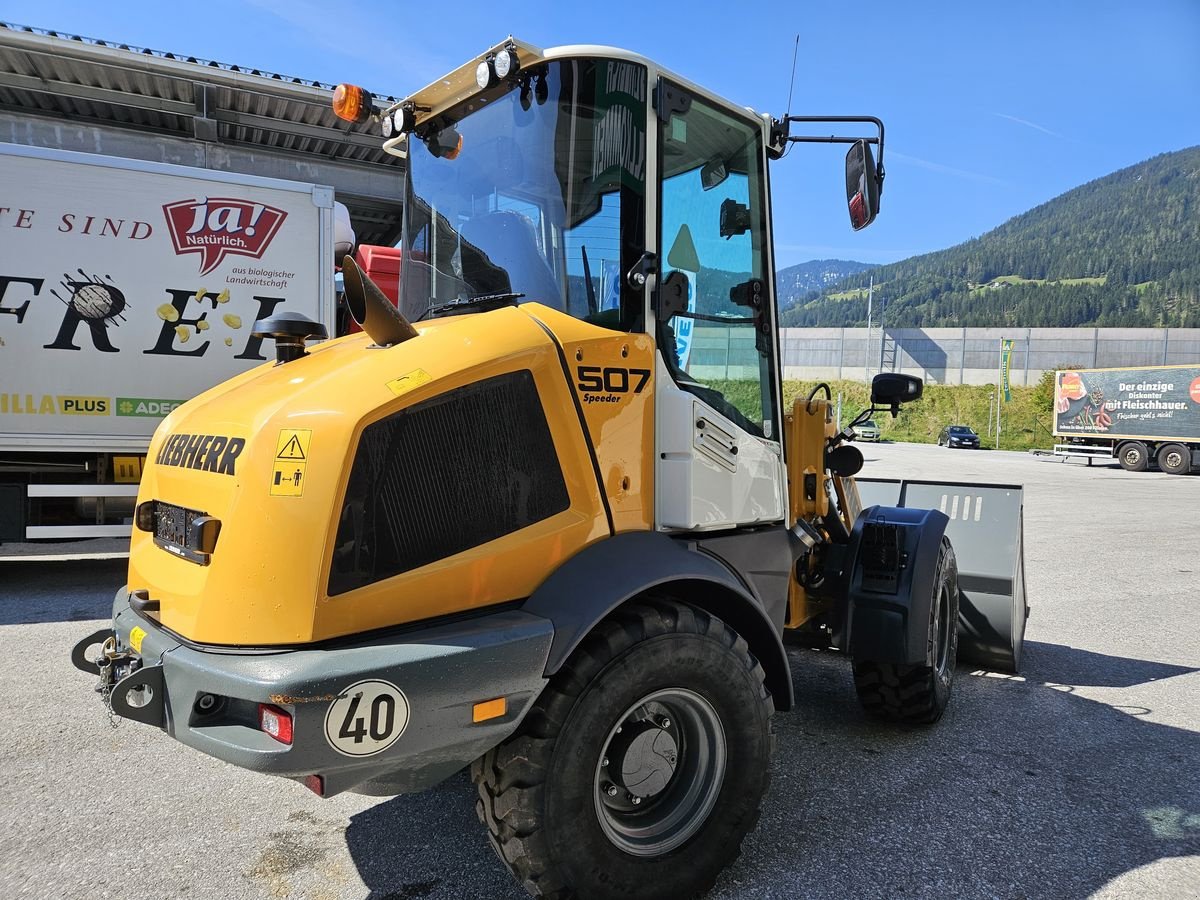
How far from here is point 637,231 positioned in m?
2.65

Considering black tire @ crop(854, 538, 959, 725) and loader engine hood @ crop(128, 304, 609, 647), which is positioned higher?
loader engine hood @ crop(128, 304, 609, 647)

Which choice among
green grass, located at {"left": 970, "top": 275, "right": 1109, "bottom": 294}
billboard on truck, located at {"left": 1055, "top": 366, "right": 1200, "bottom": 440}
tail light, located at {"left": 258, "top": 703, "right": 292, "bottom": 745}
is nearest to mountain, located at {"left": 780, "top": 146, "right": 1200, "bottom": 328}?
green grass, located at {"left": 970, "top": 275, "right": 1109, "bottom": 294}

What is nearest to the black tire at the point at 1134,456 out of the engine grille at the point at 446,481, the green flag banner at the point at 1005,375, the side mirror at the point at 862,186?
the green flag banner at the point at 1005,375

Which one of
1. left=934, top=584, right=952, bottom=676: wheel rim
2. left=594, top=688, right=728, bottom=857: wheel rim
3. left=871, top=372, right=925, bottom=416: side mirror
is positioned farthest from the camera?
left=934, top=584, right=952, bottom=676: wheel rim

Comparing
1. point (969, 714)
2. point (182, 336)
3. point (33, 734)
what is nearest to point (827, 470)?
point (969, 714)

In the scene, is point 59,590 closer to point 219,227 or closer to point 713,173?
point 219,227

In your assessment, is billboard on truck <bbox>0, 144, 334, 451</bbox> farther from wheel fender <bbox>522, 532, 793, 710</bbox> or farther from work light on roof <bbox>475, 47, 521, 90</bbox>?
wheel fender <bbox>522, 532, 793, 710</bbox>

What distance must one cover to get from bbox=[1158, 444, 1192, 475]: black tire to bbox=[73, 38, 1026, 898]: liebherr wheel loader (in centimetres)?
2941

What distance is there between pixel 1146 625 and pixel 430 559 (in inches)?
259

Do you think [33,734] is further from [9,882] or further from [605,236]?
[605,236]

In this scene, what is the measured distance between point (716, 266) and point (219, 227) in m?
5.98

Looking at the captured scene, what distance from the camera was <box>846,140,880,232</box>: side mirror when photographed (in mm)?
3047

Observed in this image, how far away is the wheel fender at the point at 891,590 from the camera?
3.70 m

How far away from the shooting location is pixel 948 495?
550 cm
